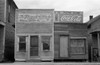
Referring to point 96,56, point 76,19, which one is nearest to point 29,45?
point 76,19

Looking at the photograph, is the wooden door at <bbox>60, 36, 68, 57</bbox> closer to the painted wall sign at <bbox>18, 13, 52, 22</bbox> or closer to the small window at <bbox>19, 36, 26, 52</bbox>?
the painted wall sign at <bbox>18, 13, 52, 22</bbox>

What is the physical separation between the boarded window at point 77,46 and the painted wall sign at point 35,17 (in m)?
3.63

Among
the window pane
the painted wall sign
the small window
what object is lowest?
the window pane

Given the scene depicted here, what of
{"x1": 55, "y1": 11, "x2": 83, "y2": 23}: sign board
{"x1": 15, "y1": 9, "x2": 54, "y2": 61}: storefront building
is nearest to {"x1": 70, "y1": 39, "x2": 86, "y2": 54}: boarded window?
{"x1": 15, "y1": 9, "x2": 54, "y2": 61}: storefront building

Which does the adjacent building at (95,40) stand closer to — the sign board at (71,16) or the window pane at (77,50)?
the sign board at (71,16)

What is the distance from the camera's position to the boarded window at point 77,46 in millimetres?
18330

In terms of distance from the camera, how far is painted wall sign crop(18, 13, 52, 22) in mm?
18375

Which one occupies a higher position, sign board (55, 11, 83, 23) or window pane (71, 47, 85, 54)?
sign board (55, 11, 83, 23)

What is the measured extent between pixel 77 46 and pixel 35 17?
565 cm

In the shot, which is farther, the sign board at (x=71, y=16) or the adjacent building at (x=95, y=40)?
the sign board at (x=71, y=16)

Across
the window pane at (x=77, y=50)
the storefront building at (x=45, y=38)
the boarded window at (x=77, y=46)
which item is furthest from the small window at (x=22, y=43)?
the window pane at (x=77, y=50)

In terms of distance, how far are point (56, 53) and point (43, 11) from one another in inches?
191

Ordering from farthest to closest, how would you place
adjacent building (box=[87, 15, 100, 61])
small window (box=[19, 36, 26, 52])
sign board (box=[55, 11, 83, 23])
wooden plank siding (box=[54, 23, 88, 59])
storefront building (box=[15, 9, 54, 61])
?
1. sign board (box=[55, 11, 83, 23])
2. adjacent building (box=[87, 15, 100, 61])
3. wooden plank siding (box=[54, 23, 88, 59])
4. small window (box=[19, 36, 26, 52])
5. storefront building (box=[15, 9, 54, 61])

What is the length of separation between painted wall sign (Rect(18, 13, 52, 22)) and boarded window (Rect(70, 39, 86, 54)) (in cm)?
363
